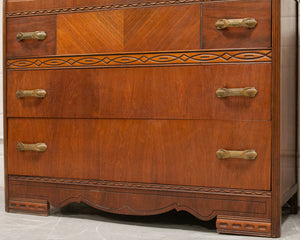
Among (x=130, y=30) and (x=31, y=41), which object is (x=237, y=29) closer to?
(x=130, y=30)

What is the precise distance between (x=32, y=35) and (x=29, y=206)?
679 millimetres

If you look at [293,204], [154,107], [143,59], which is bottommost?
[293,204]

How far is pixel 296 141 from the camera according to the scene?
1.96m

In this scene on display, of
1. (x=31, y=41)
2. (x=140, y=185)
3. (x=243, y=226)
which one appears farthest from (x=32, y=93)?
(x=243, y=226)

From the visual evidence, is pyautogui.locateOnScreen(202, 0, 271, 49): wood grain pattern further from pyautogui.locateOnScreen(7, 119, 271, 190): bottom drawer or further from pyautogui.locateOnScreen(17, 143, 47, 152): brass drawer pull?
pyautogui.locateOnScreen(17, 143, 47, 152): brass drawer pull

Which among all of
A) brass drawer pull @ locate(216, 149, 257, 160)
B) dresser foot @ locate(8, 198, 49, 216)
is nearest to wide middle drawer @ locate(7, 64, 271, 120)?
brass drawer pull @ locate(216, 149, 257, 160)

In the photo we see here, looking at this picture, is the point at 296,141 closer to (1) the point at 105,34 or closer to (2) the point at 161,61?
(2) the point at 161,61

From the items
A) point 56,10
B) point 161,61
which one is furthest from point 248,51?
point 56,10

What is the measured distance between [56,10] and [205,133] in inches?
29.5

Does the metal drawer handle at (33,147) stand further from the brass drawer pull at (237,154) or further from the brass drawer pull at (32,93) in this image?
the brass drawer pull at (237,154)

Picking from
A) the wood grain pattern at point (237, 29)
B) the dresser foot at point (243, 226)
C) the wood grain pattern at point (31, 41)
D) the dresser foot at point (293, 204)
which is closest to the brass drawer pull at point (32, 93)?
the wood grain pattern at point (31, 41)

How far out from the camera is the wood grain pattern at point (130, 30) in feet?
5.30

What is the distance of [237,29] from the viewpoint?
5.11ft

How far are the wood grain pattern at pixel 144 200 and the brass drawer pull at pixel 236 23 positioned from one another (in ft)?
1.87
